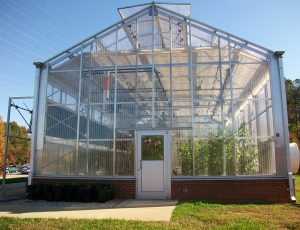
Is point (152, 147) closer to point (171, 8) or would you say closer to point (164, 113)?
point (164, 113)

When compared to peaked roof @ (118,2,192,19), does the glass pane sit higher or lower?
lower

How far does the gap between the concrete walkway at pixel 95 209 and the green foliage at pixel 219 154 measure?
1.54 meters

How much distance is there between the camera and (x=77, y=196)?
34.1 ft

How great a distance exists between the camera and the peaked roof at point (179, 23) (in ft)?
37.6

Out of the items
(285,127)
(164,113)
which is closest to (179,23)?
(164,113)

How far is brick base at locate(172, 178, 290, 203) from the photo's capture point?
10.2 m

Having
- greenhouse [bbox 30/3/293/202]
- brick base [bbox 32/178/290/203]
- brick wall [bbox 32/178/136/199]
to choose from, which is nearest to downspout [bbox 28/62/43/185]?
greenhouse [bbox 30/3/293/202]

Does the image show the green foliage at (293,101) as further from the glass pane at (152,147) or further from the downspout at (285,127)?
the glass pane at (152,147)

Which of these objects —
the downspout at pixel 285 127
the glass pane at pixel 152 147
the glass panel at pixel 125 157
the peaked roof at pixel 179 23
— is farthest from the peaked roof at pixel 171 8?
the glass panel at pixel 125 157

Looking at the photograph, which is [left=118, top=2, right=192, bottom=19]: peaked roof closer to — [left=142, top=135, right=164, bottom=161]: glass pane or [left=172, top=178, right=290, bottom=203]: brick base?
[left=142, top=135, right=164, bottom=161]: glass pane

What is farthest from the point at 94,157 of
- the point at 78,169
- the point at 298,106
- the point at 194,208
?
the point at 298,106

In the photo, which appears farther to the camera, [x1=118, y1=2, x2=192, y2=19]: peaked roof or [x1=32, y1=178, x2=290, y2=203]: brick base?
[x1=118, y1=2, x2=192, y2=19]: peaked roof

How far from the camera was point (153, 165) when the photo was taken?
10891 mm

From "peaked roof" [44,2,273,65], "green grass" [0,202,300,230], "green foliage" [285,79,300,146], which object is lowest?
"green grass" [0,202,300,230]
